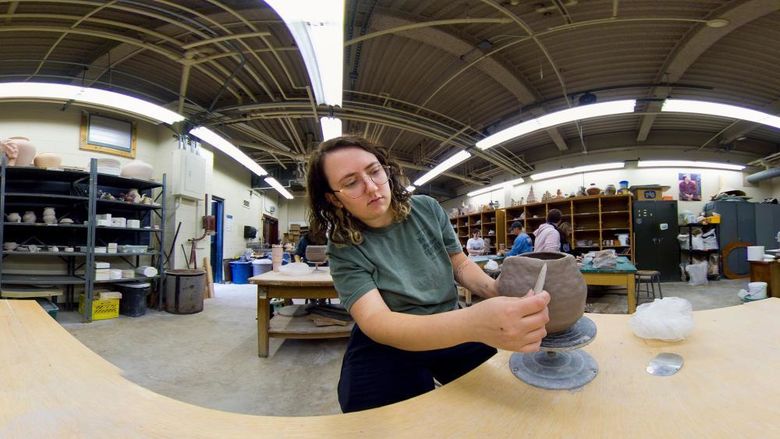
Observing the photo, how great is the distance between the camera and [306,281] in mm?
2445

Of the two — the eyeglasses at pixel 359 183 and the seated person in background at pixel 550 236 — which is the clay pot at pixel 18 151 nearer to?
the eyeglasses at pixel 359 183

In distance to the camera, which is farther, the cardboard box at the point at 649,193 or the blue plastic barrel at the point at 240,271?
the blue plastic barrel at the point at 240,271

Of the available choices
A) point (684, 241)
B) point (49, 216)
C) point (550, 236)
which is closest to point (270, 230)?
point (49, 216)

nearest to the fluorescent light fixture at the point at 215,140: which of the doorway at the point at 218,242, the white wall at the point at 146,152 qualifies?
the white wall at the point at 146,152

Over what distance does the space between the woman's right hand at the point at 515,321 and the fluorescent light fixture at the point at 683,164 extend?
30.9 feet

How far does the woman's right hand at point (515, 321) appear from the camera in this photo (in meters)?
0.41

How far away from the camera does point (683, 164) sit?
7.32 m

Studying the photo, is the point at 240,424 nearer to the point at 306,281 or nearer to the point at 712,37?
the point at 306,281

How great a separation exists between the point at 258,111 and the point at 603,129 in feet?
24.6

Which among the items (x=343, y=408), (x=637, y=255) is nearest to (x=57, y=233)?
(x=343, y=408)

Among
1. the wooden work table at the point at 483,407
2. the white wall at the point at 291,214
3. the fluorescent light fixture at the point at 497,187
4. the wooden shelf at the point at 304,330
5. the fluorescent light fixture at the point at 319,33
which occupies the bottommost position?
the wooden shelf at the point at 304,330

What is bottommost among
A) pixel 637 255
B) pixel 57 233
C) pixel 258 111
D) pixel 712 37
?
pixel 637 255

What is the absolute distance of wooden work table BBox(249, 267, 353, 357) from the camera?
2.46 metres

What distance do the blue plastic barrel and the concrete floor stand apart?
2.83 metres
